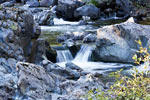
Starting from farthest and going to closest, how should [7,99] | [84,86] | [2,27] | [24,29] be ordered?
1. [24,29]
2. [2,27]
3. [84,86]
4. [7,99]

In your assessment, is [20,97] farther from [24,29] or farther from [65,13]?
[65,13]

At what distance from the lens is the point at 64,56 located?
16.6 m

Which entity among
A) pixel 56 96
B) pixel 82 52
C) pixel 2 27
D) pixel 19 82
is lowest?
pixel 82 52

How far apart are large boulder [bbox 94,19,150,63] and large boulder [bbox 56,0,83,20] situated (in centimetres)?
1571

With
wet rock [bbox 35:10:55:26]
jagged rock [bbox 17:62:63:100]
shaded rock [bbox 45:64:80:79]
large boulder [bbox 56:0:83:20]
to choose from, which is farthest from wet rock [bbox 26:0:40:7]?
jagged rock [bbox 17:62:63:100]

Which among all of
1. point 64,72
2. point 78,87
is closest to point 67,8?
point 64,72

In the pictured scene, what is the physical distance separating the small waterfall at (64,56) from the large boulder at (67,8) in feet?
50.6

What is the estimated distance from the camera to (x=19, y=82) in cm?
804

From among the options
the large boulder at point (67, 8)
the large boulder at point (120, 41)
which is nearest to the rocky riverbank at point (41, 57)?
the large boulder at point (120, 41)

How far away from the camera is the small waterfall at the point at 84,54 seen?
1681cm

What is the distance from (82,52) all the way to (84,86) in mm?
8019

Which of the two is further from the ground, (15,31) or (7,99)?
(15,31)

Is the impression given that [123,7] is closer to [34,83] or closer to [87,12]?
[87,12]

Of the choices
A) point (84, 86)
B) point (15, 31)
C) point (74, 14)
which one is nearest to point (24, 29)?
point (15, 31)
